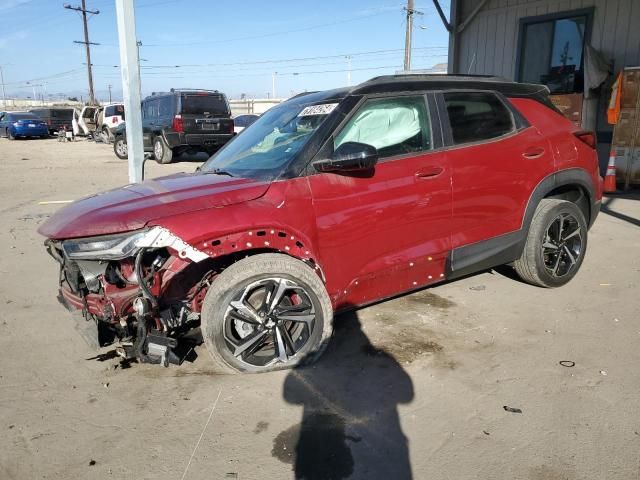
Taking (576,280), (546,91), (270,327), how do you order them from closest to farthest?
(270,327) < (546,91) < (576,280)

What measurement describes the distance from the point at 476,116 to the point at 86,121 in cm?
2974

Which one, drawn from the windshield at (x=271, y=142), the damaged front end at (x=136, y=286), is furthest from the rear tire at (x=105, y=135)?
the damaged front end at (x=136, y=286)

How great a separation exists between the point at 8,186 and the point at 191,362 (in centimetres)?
1031

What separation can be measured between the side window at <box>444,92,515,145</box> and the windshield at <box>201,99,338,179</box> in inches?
37.3

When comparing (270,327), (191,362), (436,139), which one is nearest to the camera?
(270,327)

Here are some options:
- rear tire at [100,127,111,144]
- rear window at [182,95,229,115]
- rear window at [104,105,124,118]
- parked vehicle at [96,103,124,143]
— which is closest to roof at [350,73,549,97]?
rear window at [182,95,229,115]

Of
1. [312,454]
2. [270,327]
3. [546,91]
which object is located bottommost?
[312,454]

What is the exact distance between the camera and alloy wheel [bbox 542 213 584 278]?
172 inches

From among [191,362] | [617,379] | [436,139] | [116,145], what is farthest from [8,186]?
[617,379]

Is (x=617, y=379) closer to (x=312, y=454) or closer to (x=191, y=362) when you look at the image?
(x=312, y=454)

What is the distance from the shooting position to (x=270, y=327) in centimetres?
309

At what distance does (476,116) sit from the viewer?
152 inches

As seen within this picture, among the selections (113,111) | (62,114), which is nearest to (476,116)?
(113,111)

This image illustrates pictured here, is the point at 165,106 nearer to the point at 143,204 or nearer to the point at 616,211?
the point at 616,211
